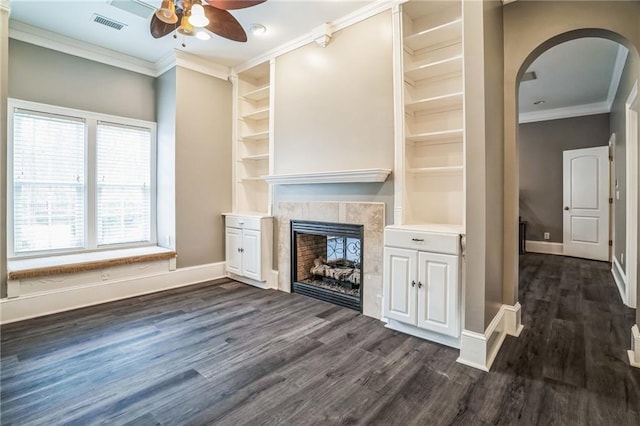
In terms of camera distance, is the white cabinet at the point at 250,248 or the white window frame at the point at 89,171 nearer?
the white window frame at the point at 89,171

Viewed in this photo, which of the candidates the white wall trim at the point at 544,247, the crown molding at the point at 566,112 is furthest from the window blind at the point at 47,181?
the white wall trim at the point at 544,247

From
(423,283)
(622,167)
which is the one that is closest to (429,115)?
(423,283)

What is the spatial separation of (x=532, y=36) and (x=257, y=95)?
3.44m

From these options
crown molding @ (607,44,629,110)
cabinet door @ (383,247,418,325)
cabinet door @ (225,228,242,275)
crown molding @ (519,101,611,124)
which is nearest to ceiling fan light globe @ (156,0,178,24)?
cabinet door @ (383,247,418,325)

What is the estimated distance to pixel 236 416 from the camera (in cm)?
175

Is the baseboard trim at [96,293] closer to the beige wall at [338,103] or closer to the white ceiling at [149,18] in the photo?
the beige wall at [338,103]

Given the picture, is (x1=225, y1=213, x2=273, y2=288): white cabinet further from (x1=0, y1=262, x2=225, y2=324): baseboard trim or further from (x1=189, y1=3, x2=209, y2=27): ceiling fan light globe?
(x1=189, y1=3, x2=209, y2=27): ceiling fan light globe

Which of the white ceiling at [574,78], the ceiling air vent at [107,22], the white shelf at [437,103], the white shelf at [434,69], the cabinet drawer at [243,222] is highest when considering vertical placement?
the ceiling air vent at [107,22]

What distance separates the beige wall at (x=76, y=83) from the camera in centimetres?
353

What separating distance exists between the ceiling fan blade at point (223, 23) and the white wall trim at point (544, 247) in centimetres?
687

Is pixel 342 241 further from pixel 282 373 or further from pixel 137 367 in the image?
pixel 137 367

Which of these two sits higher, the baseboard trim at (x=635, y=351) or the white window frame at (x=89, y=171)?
the white window frame at (x=89, y=171)

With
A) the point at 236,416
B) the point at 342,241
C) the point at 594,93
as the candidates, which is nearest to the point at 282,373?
the point at 236,416

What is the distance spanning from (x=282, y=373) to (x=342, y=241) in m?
2.07
